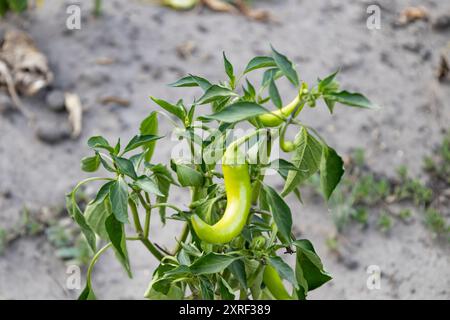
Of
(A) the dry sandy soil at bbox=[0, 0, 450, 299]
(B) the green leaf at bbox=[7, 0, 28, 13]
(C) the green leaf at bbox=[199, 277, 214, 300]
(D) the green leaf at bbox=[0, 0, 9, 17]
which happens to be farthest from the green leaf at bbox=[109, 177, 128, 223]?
(D) the green leaf at bbox=[0, 0, 9, 17]

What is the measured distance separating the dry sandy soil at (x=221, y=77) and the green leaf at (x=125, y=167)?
108cm

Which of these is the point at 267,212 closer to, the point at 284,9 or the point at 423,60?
the point at 423,60

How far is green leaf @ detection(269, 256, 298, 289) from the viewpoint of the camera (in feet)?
4.79

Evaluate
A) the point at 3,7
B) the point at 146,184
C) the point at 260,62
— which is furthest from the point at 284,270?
the point at 3,7

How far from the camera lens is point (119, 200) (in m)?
1.45

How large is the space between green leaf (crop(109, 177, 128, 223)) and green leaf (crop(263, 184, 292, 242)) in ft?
0.93

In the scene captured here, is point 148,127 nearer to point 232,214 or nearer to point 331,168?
point 232,214

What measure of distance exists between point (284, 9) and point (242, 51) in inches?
19.3

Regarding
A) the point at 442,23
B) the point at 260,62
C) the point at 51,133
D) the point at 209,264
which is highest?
the point at 442,23

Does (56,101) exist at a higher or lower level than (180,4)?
lower

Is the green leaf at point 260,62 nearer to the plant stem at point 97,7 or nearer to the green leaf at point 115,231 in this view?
the green leaf at point 115,231

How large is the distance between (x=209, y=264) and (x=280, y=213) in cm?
18

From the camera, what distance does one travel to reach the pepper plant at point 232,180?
1.42 m

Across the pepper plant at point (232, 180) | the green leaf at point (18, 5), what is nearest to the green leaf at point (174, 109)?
the pepper plant at point (232, 180)
